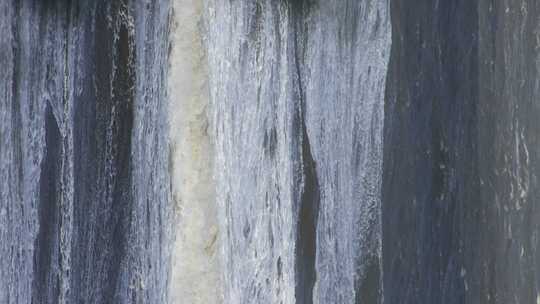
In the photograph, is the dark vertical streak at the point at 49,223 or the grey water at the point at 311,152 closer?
the grey water at the point at 311,152

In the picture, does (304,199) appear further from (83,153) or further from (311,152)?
(83,153)

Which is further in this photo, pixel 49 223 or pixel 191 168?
pixel 49 223

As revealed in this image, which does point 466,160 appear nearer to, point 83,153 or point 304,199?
point 304,199

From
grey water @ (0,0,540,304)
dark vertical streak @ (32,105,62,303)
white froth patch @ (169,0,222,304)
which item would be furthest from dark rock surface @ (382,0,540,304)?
dark vertical streak @ (32,105,62,303)

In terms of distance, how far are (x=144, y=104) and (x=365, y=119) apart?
9.3 inches

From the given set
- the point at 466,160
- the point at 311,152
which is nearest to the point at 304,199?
the point at 311,152

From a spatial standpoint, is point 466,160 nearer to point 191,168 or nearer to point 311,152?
point 311,152

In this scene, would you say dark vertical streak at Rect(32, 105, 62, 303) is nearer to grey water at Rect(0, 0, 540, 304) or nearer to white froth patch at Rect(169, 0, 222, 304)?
grey water at Rect(0, 0, 540, 304)

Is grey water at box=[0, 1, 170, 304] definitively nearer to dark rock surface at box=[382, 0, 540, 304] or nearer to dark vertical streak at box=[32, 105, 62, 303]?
dark vertical streak at box=[32, 105, 62, 303]

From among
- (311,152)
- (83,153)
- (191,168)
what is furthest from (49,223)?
(311,152)

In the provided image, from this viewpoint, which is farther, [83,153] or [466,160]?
[83,153]

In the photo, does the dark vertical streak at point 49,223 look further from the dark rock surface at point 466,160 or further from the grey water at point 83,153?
the dark rock surface at point 466,160

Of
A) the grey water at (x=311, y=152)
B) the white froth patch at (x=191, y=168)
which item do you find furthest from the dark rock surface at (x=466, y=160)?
the white froth patch at (x=191, y=168)

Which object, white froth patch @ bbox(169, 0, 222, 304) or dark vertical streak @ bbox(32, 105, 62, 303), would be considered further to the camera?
dark vertical streak @ bbox(32, 105, 62, 303)
